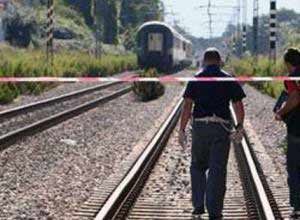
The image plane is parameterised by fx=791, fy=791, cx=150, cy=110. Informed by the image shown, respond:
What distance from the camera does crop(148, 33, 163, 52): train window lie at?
4909cm

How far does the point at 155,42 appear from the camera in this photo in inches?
1953

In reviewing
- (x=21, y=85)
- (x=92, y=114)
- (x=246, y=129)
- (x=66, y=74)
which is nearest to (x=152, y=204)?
(x=246, y=129)

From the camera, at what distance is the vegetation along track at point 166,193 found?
8938mm

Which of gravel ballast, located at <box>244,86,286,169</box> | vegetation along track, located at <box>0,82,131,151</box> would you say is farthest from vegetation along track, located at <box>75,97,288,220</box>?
vegetation along track, located at <box>0,82,131,151</box>

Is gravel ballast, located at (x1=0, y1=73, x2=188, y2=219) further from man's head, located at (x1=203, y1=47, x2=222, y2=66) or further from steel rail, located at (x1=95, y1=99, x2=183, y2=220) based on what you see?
man's head, located at (x1=203, y1=47, x2=222, y2=66)

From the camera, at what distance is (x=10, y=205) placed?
9375 mm

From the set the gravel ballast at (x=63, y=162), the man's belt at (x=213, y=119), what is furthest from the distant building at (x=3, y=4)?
the man's belt at (x=213, y=119)

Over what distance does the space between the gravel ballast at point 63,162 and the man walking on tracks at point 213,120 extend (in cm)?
169

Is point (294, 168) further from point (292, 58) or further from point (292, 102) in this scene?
point (292, 58)

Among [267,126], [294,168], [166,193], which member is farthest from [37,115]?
[294,168]

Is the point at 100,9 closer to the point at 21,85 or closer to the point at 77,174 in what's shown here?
the point at 21,85

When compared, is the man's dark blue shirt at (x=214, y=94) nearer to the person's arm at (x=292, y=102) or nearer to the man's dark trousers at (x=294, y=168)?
the person's arm at (x=292, y=102)

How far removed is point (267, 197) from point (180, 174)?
234 centimetres

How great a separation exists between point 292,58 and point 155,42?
135 ft
